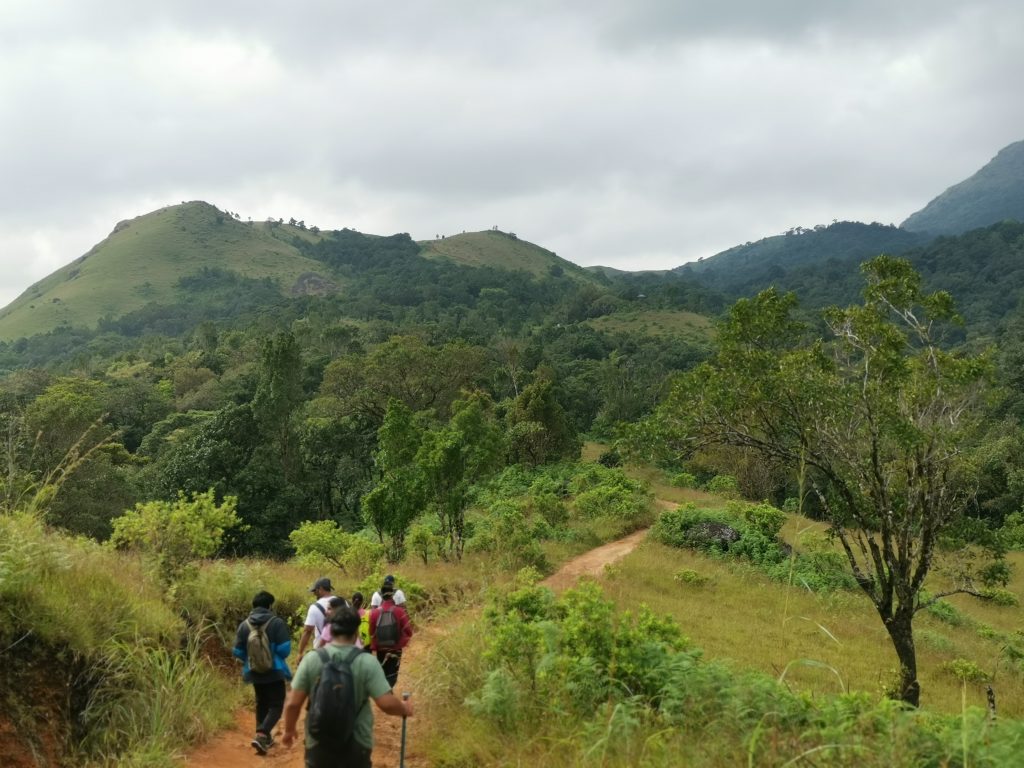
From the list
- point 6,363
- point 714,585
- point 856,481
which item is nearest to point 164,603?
point 856,481

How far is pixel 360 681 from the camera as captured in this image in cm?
389

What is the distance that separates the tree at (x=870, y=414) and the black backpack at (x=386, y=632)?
5.07 meters

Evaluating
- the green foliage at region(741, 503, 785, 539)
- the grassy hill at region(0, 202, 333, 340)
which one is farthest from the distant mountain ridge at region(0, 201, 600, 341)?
the green foliage at region(741, 503, 785, 539)

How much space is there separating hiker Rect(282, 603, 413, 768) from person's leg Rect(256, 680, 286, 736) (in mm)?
1873

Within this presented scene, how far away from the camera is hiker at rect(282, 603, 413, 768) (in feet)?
12.5

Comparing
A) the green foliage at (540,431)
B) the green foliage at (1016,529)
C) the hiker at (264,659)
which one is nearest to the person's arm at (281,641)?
the hiker at (264,659)

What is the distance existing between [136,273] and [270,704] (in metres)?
197

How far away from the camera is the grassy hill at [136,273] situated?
15212cm

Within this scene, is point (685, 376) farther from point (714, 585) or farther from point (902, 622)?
point (714, 585)

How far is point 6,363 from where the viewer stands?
122 meters

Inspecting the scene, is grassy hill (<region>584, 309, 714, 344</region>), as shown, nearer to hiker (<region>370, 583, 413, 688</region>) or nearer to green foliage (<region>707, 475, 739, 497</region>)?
green foliage (<region>707, 475, 739, 497</region>)

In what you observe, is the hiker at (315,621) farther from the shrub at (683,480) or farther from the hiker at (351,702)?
the shrub at (683,480)

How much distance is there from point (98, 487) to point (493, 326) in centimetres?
8745

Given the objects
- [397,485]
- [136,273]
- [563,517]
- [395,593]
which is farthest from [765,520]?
[136,273]
